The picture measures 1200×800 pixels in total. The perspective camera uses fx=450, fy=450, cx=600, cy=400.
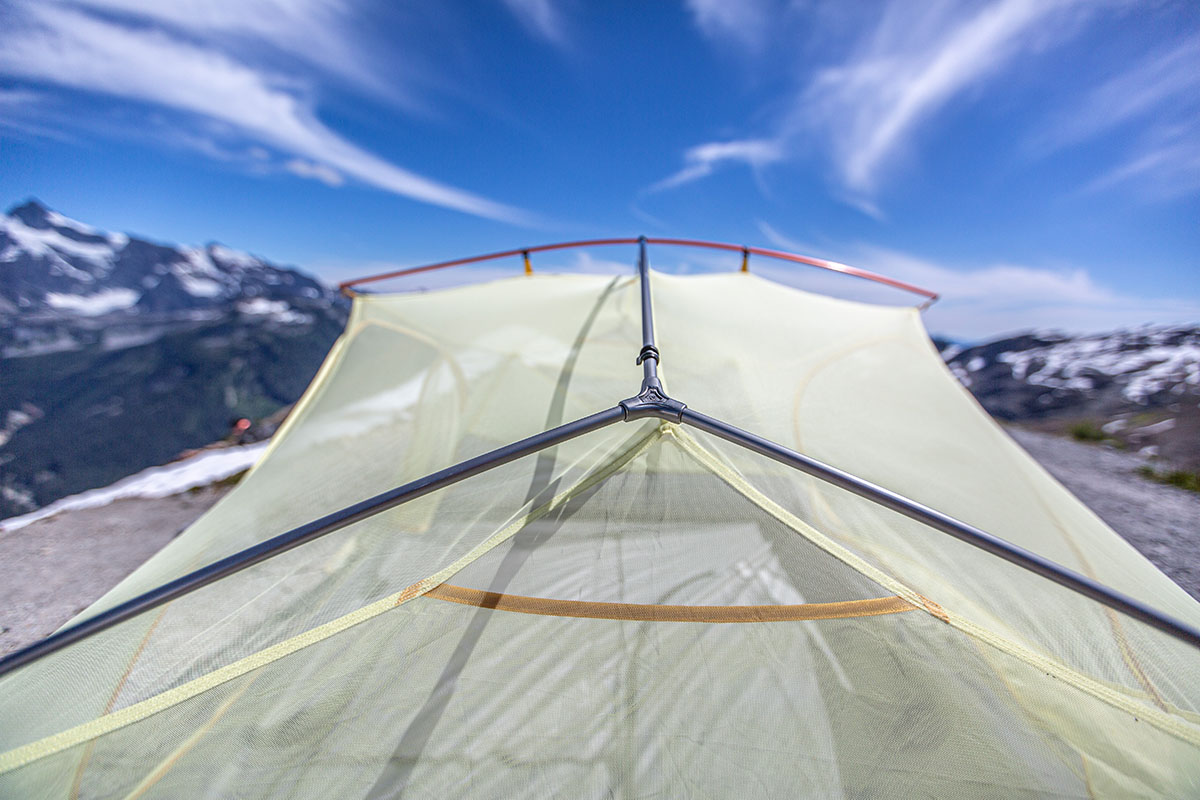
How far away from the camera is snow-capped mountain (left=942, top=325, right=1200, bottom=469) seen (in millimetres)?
8672

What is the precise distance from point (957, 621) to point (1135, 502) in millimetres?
6297

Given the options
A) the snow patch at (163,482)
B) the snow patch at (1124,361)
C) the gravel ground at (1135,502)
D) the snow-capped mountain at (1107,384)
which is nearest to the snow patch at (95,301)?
the snow patch at (163,482)

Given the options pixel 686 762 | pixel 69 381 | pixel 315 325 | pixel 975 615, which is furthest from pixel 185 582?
pixel 315 325

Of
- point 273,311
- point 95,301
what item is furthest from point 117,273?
point 273,311

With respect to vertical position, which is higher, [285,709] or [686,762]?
[285,709]

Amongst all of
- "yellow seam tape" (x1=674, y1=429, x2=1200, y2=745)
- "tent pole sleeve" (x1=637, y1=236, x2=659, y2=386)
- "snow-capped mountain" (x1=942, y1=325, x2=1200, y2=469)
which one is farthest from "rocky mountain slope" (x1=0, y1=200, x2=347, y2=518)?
"snow-capped mountain" (x1=942, y1=325, x2=1200, y2=469)

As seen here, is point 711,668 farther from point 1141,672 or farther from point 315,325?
point 315,325

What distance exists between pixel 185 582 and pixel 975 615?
119 inches

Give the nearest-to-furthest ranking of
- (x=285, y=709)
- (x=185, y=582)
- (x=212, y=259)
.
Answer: (x=185, y=582)
(x=285, y=709)
(x=212, y=259)

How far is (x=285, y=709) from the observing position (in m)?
1.75

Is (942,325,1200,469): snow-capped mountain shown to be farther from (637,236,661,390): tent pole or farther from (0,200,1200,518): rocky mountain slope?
(637,236,661,390): tent pole

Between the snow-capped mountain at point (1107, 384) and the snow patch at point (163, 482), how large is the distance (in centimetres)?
1411

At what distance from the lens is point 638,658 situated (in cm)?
186

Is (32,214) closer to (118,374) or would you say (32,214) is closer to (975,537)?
(118,374)
